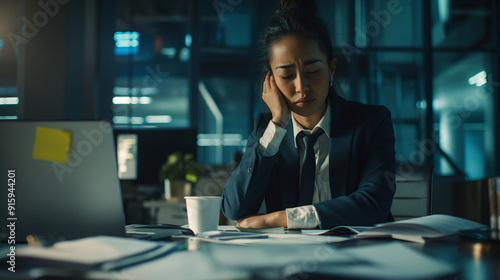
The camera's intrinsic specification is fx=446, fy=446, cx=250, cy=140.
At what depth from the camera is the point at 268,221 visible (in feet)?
4.30

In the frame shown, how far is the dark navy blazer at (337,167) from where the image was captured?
1557 millimetres

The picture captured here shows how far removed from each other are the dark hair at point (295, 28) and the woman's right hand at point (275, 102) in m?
0.08

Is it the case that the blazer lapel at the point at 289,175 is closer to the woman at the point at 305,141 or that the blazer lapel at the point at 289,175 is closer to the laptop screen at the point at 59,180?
the woman at the point at 305,141

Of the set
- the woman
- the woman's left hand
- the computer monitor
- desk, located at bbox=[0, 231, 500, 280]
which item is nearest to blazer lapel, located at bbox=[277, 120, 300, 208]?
the woman

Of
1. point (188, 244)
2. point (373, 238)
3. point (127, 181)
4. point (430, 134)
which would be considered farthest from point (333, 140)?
point (430, 134)

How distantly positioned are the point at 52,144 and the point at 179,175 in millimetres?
2305

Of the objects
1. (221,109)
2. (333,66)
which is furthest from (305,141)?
(221,109)

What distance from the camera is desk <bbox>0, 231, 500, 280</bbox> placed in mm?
547

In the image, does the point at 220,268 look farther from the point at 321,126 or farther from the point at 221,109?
the point at 221,109

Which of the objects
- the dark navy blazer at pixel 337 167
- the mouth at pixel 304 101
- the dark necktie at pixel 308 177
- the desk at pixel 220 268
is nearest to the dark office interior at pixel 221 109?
the desk at pixel 220 268

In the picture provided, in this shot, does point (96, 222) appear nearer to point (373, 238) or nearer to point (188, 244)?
point (188, 244)

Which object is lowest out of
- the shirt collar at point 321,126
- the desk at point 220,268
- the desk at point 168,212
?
the desk at point 168,212

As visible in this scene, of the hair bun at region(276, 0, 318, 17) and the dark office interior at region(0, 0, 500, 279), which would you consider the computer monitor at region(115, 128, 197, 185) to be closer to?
the dark office interior at region(0, 0, 500, 279)

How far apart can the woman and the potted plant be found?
4.98 feet
